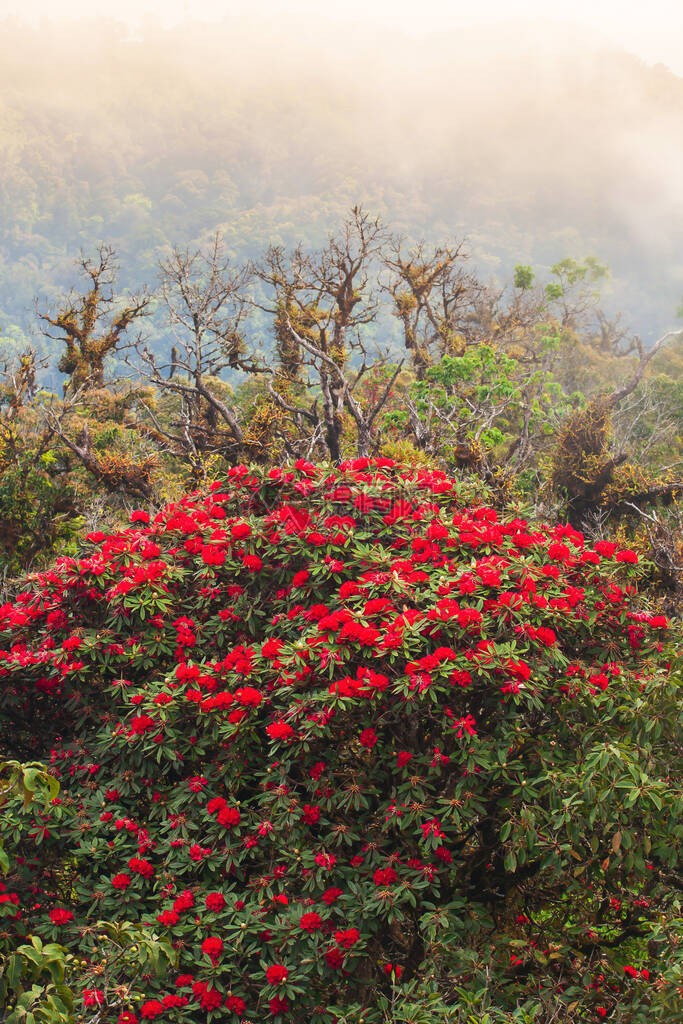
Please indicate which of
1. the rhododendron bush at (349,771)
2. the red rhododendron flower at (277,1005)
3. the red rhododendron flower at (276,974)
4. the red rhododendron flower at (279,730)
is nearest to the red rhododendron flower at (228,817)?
the rhododendron bush at (349,771)

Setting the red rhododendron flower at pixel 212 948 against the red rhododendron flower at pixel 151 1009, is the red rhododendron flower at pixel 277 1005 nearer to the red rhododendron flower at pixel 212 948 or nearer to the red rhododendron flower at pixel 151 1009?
the red rhododendron flower at pixel 212 948

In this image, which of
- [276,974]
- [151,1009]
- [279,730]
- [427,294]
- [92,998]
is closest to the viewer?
[92,998]

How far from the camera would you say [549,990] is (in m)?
3.09

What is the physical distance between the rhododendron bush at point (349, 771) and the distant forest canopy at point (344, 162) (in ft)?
441

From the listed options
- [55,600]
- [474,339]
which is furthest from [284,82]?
[55,600]

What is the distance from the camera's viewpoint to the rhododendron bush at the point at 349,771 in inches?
122

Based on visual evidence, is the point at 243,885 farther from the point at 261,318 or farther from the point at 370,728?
the point at 261,318

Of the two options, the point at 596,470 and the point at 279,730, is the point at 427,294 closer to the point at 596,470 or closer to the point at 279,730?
the point at 596,470

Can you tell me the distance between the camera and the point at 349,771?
11.5ft

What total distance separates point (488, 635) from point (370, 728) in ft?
2.49

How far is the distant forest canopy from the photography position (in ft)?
491

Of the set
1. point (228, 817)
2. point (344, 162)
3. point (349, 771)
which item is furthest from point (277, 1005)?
point (344, 162)

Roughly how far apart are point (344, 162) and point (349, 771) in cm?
20043

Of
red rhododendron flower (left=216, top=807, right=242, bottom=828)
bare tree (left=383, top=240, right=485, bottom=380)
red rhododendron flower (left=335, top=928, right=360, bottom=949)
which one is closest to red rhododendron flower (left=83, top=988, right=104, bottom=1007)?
red rhododendron flower (left=216, top=807, right=242, bottom=828)
